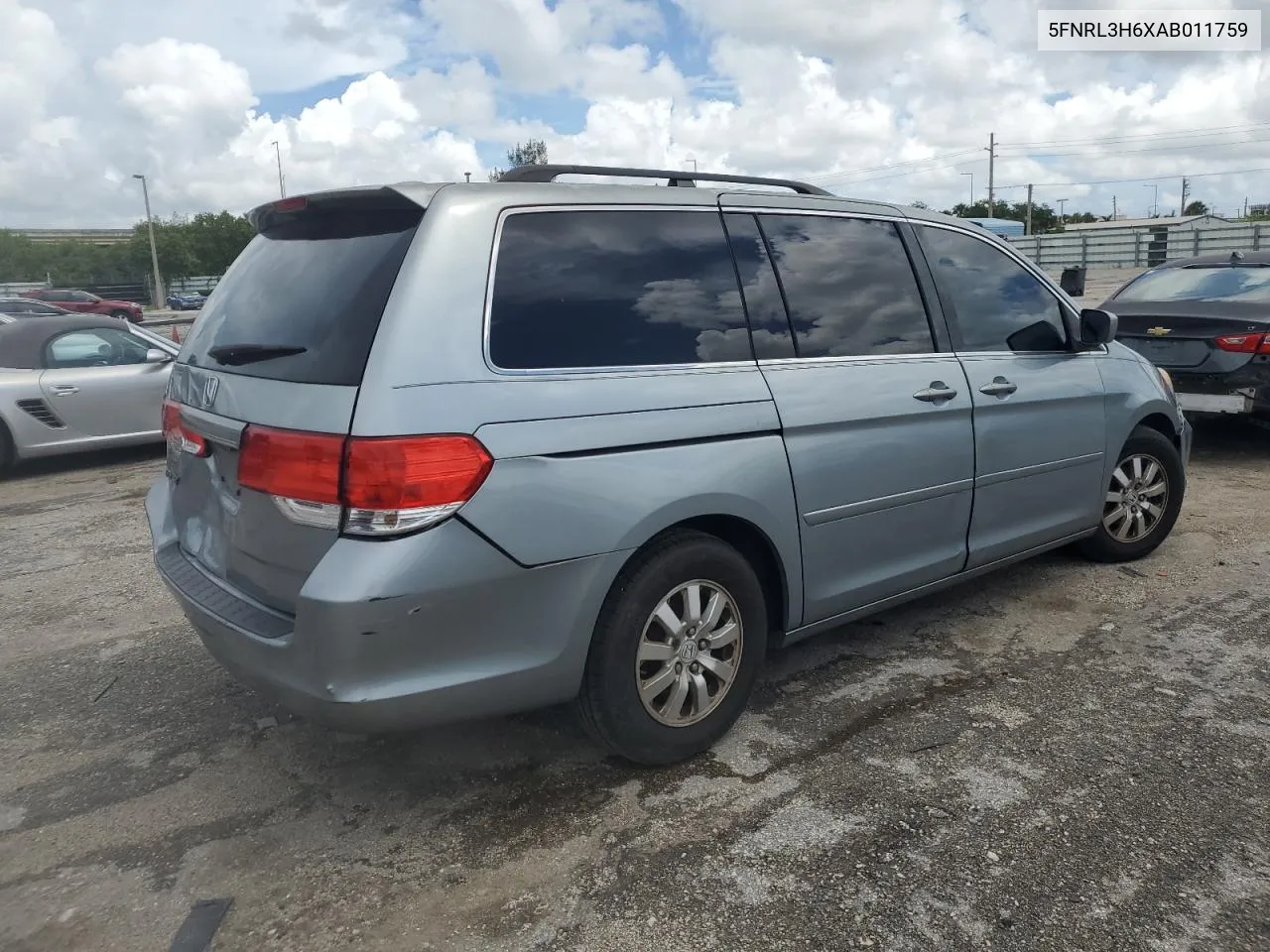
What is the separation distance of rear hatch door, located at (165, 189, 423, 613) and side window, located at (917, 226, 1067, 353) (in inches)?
90.8

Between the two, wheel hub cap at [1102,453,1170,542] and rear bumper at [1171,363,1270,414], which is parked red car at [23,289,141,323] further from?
wheel hub cap at [1102,453,1170,542]

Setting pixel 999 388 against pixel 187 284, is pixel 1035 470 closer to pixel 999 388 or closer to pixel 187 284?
pixel 999 388

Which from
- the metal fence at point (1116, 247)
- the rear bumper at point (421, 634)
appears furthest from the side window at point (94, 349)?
the metal fence at point (1116, 247)

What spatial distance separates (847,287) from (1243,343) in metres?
4.98

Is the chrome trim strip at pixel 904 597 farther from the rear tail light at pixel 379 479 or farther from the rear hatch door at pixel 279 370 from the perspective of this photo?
the rear hatch door at pixel 279 370

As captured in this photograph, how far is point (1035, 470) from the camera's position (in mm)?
4242

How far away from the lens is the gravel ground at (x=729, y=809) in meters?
2.44

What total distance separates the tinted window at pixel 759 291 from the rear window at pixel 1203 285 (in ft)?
19.1

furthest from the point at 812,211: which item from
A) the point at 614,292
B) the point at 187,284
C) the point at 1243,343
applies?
the point at 187,284

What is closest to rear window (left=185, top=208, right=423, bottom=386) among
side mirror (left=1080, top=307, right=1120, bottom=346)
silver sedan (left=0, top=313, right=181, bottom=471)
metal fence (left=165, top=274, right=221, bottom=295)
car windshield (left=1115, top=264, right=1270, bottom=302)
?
side mirror (left=1080, top=307, right=1120, bottom=346)

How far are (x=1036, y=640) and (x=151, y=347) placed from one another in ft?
25.6

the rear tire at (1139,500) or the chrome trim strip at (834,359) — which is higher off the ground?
the chrome trim strip at (834,359)

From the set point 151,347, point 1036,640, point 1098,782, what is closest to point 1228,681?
point 1036,640

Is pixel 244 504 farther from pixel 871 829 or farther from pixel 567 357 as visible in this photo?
pixel 871 829
